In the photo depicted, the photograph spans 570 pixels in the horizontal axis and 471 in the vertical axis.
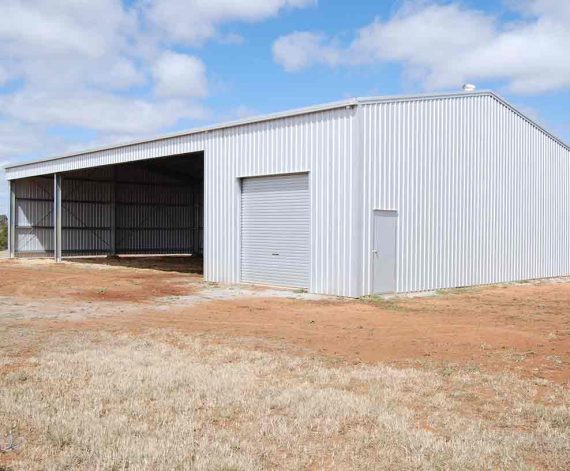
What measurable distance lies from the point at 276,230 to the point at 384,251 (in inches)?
144

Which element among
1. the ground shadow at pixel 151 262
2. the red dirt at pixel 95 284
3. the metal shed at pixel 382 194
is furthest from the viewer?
the ground shadow at pixel 151 262

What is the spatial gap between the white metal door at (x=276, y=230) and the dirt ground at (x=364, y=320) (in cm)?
130

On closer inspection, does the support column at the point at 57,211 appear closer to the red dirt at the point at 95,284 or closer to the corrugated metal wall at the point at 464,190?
the red dirt at the point at 95,284

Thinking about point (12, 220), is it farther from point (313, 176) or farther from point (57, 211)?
point (313, 176)

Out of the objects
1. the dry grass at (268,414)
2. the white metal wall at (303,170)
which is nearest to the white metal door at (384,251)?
the white metal wall at (303,170)

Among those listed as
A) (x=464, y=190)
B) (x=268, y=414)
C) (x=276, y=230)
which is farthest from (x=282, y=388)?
(x=464, y=190)

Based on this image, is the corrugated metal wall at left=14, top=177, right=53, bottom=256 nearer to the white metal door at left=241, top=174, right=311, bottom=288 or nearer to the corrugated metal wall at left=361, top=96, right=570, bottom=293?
the white metal door at left=241, top=174, right=311, bottom=288

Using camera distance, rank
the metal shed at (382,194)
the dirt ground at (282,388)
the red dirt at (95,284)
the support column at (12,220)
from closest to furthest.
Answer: the dirt ground at (282,388)
the metal shed at (382,194)
the red dirt at (95,284)
the support column at (12,220)

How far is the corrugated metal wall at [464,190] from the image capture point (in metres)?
17.6

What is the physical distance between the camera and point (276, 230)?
19.4 m

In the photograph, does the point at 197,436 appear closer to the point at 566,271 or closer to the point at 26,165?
the point at 566,271

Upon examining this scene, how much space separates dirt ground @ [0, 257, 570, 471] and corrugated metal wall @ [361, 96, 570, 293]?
176 inches

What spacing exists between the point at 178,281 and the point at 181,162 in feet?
51.9

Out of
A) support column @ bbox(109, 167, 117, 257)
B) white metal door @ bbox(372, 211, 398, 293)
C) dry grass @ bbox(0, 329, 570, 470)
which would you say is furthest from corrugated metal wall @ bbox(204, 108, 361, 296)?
support column @ bbox(109, 167, 117, 257)
